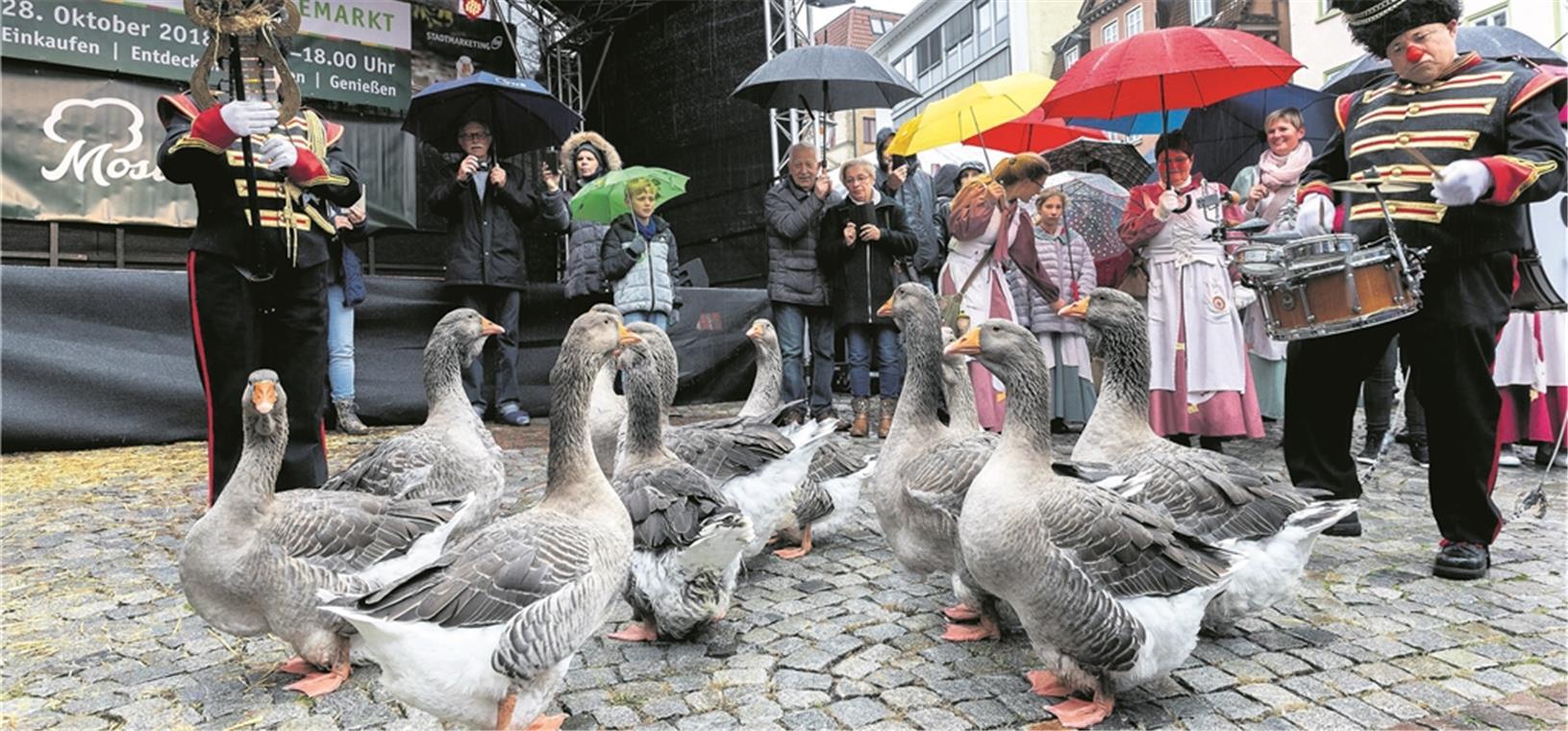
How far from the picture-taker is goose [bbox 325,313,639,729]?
2504 mm

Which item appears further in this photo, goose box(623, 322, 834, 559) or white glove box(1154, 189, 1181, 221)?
white glove box(1154, 189, 1181, 221)

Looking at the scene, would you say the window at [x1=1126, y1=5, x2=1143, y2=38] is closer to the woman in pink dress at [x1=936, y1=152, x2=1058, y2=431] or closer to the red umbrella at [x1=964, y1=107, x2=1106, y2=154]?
the red umbrella at [x1=964, y1=107, x2=1106, y2=154]

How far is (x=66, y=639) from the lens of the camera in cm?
369

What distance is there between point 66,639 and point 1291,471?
5795 mm

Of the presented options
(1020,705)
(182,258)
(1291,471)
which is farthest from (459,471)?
(182,258)

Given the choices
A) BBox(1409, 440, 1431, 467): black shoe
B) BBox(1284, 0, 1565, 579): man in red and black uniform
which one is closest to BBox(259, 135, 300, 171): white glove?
BBox(1284, 0, 1565, 579): man in red and black uniform

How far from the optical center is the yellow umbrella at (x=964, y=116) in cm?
854

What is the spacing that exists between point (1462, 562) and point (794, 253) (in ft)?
18.6

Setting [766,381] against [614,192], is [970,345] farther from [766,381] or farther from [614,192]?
[614,192]

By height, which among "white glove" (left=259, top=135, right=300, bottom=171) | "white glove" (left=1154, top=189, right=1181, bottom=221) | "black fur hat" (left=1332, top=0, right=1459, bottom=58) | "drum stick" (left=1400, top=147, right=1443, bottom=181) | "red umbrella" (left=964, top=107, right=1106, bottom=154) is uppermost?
"red umbrella" (left=964, top=107, right=1106, bottom=154)

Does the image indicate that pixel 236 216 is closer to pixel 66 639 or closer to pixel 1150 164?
pixel 66 639

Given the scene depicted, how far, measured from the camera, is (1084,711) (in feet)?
9.52

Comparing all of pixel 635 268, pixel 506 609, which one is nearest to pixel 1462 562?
pixel 506 609

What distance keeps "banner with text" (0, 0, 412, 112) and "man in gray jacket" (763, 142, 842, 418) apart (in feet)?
19.6
